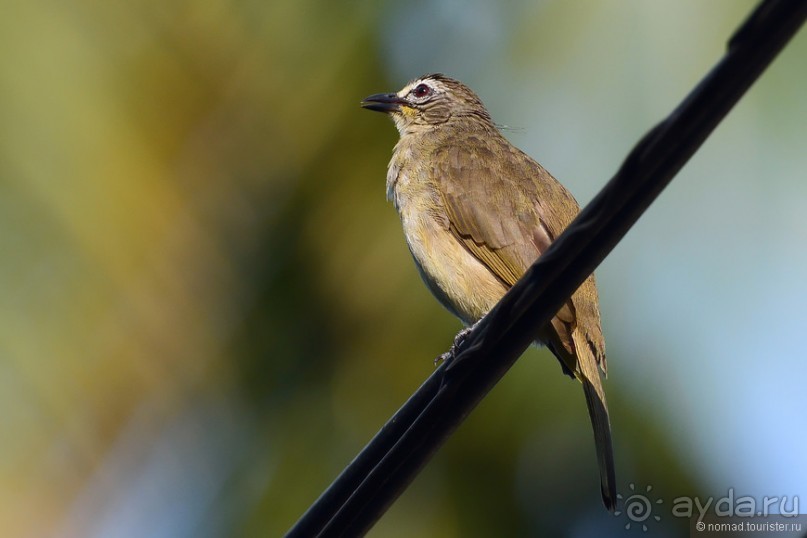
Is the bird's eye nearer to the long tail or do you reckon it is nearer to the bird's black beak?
the bird's black beak

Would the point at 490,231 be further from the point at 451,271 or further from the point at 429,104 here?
the point at 429,104

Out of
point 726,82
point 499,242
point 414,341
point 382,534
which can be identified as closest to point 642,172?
point 726,82

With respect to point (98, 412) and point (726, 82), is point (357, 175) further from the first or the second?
point (726, 82)

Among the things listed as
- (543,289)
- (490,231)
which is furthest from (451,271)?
(543,289)

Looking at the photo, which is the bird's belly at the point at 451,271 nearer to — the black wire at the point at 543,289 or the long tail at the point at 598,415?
the long tail at the point at 598,415

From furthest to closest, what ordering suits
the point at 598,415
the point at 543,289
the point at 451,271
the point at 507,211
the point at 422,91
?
the point at 422,91 < the point at 507,211 < the point at 451,271 < the point at 598,415 < the point at 543,289

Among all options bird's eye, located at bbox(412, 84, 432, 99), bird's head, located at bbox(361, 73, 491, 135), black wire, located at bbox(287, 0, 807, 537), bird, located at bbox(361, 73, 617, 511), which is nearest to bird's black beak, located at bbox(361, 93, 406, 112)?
bird's head, located at bbox(361, 73, 491, 135)
